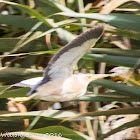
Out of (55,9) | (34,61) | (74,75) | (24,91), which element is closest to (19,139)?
(24,91)

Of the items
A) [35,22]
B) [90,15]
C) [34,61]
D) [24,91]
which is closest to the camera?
[90,15]

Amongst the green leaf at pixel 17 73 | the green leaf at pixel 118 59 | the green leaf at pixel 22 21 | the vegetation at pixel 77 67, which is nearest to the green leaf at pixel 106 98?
the vegetation at pixel 77 67

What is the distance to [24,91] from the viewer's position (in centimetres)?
175

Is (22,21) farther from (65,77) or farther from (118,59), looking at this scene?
(118,59)

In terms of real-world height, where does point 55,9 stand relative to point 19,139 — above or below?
above

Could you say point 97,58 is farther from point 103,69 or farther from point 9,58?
point 9,58

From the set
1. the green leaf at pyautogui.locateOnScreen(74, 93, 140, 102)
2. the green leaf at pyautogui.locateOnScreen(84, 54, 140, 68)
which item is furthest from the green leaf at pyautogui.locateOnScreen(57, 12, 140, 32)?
the green leaf at pyautogui.locateOnScreen(74, 93, 140, 102)

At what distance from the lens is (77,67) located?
1892 mm

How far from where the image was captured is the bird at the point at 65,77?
4.89 ft

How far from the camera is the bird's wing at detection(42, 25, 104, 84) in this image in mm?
1476

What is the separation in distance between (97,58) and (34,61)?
401 mm

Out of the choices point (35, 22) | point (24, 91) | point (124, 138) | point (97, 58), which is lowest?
point (124, 138)

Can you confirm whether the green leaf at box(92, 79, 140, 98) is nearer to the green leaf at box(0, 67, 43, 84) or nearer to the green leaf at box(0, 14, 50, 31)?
the green leaf at box(0, 67, 43, 84)

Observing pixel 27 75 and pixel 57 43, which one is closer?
pixel 27 75
